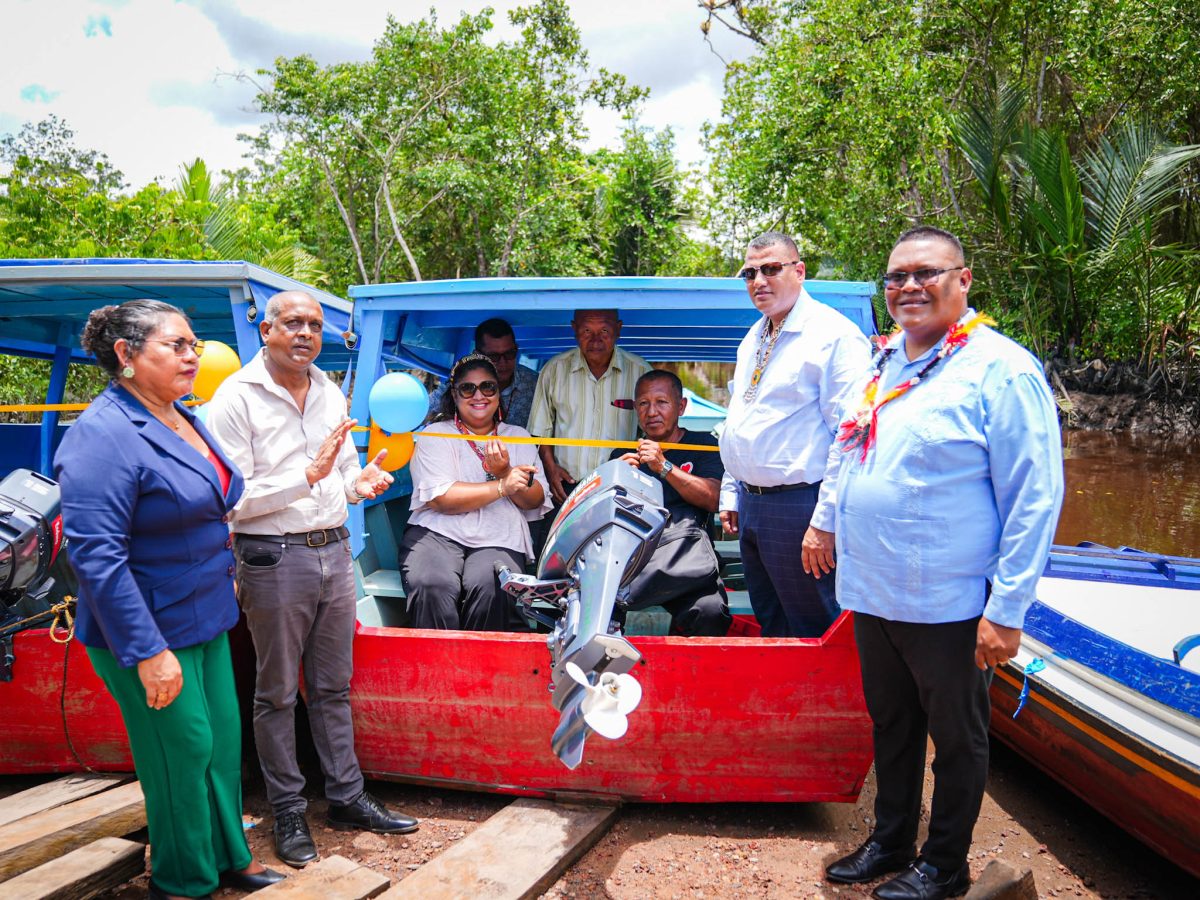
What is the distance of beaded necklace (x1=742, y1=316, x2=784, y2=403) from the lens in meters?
3.26

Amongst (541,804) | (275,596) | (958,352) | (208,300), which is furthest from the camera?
(208,300)

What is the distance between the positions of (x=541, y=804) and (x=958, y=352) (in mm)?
2193

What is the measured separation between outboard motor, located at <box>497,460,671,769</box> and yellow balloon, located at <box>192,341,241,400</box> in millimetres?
1628

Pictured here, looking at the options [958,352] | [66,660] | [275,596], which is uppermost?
[958,352]

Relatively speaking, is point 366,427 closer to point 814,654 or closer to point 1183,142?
point 814,654

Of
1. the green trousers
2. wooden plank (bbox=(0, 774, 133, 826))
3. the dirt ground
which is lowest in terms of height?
the dirt ground

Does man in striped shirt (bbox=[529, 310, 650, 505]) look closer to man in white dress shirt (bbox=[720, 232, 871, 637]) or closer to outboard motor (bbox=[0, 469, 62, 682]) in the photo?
man in white dress shirt (bbox=[720, 232, 871, 637])

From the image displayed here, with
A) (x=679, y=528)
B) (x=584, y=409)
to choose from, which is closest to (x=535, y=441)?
(x=584, y=409)

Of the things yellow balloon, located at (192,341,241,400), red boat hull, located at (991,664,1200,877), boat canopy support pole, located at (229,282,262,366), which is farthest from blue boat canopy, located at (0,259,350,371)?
red boat hull, located at (991,664,1200,877)

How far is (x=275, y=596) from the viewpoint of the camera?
9.28ft

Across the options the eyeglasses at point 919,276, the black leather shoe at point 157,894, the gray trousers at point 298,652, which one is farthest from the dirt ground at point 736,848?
the eyeglasses at point 919,276

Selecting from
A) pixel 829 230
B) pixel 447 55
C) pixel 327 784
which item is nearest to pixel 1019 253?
pixel 829 230

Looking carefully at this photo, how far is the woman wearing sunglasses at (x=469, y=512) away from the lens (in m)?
3.62

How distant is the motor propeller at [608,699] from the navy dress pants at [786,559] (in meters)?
0.98
